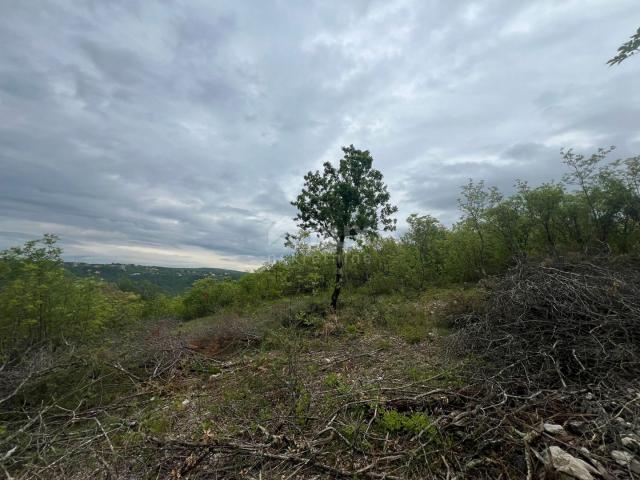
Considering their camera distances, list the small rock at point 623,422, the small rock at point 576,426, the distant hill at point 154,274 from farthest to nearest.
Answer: the distant hill at point 154,274, the small rock at point 576,426, the small rock at point 623,422

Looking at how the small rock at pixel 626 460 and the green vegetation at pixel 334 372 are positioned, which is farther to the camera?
the green vegetation at pixel 334 372

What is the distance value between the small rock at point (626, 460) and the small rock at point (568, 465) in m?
0.21

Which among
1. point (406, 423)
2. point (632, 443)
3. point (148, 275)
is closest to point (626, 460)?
point (632, 443)

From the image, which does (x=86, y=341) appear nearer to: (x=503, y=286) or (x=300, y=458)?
(x=300, y=458)

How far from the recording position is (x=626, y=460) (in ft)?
6.36

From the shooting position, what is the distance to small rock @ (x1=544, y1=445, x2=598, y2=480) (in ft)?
6.13

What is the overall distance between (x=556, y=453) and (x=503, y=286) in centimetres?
412

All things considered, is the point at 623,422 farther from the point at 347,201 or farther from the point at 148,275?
the point at 148,275

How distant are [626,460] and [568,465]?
1.37 ft

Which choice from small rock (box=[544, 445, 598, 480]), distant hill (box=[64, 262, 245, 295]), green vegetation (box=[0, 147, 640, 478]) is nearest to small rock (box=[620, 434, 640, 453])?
green vegetation (box=[0, 147, 640, 478])

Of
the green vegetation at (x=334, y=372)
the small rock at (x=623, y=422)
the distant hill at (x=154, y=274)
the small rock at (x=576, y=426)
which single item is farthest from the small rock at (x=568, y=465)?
the distant hill at (x=154, y=274)

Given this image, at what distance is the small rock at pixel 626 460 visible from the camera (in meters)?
1.89

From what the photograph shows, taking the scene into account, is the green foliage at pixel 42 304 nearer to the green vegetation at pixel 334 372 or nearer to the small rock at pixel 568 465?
the green vegetation at pixel 334 372

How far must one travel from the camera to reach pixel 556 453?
6.71ft
